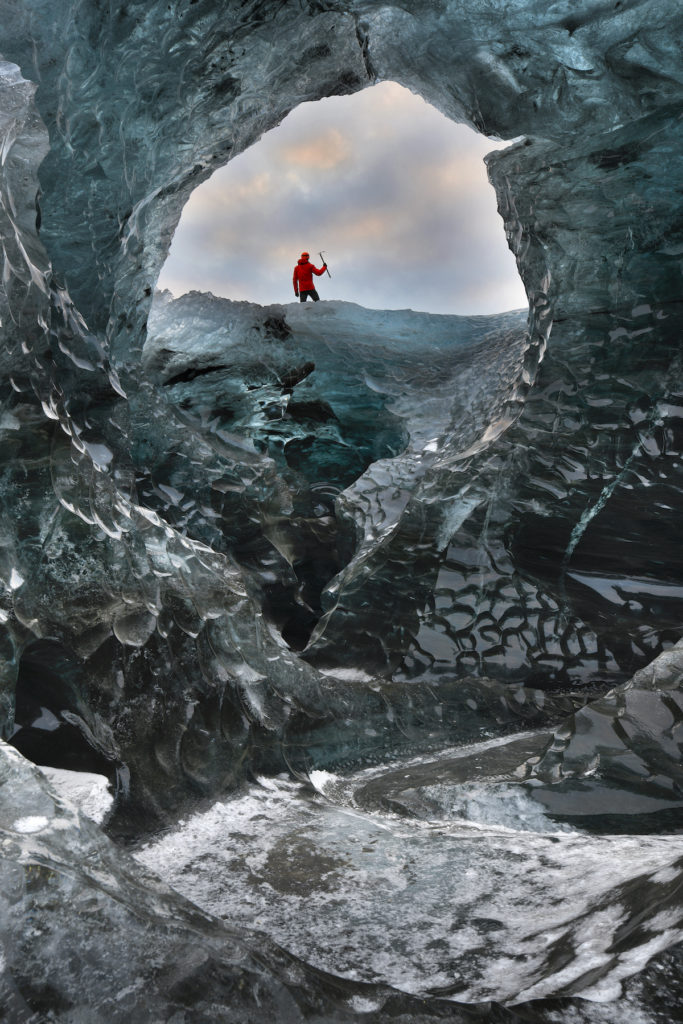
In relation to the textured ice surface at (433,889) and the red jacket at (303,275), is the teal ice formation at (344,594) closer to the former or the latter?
the textured ice surface at (433,889)

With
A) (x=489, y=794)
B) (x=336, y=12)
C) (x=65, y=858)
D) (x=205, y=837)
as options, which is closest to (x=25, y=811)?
(x=65, y=858)

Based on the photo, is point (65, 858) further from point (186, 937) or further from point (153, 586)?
point (153, 586)

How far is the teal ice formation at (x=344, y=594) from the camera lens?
138 cm

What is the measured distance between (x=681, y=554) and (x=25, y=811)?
2691 millimetres

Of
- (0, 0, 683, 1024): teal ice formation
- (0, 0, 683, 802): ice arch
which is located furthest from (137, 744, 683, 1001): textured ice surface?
(0, 0, 683, 802): ice arch

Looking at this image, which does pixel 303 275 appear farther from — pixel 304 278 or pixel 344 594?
pixel 344 594

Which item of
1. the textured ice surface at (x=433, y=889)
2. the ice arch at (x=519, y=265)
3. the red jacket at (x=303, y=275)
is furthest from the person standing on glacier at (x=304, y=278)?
the textured ice surface at (x=433, y=889)

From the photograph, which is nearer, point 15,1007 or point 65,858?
point 15,1007

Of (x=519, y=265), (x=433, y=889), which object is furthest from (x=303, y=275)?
(x=433, y=889)

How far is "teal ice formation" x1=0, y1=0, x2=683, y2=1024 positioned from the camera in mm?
1379

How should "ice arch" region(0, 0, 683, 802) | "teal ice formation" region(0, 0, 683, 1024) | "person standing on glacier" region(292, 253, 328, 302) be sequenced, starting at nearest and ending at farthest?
1. "teal ice formation" region(0, 0, 683, 1024)
2. "ice arch" region(0, 0, 683, 802)
3. "person standing on glacier" region(292, 253, 328, 302)

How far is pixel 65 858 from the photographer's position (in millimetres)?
1354

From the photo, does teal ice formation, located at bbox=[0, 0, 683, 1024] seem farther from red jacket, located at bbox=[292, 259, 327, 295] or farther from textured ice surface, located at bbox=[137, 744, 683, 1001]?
red jacket, located at bbox=[292, 259, 327, 295]

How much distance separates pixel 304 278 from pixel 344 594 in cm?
417
